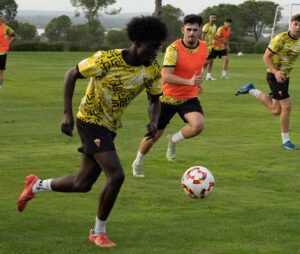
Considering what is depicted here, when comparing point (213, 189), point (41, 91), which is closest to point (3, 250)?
point (213, 189)

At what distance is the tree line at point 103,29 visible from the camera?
2156 inches

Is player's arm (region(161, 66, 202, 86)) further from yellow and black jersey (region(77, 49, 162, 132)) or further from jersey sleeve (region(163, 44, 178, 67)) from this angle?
yellow and black jersey (region(77, 49, 162, 132))

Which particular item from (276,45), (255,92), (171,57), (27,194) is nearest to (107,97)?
(27,194)

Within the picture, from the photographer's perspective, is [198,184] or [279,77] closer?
[198,184]

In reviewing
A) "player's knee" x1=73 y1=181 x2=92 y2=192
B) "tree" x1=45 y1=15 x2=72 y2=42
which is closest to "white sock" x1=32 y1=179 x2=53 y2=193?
"player's knee" x1=73 y1=181 x2=92 y2=192

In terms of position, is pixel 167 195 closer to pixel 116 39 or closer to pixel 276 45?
pixel 276 45

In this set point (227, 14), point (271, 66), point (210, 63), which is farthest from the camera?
point (227, 14)

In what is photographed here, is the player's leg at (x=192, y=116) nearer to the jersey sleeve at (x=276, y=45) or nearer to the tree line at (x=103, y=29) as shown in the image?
the jersey sleeve at (x=276, y=45)

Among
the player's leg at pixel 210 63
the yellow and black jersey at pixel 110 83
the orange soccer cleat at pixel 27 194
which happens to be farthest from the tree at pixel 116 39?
the yellow and black jersey at pixel 110 83

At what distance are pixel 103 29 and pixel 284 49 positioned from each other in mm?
55655

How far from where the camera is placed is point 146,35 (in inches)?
277

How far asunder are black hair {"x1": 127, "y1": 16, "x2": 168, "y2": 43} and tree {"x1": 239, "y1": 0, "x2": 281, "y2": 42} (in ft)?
212

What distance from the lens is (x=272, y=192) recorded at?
975 cm

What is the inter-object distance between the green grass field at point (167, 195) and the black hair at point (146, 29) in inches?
72.7
